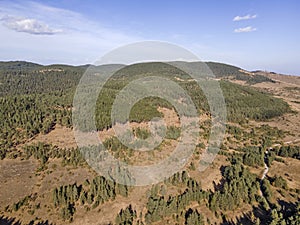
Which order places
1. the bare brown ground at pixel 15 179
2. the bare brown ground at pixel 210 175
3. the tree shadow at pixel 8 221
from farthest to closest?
the bare brown ground at pixel 210 175 < the bare brown ground at pixel 15 179 < the tree shadow at pixel 8 221

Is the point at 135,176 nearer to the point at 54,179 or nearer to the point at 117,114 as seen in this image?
the point at 54,179

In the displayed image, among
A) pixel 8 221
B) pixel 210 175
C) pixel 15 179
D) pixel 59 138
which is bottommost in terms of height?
pixel 59 138

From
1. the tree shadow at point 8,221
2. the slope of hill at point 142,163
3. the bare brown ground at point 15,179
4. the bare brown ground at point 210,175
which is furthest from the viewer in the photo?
the bare brown ground at point 210,175

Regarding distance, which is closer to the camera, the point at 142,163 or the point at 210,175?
the point at 210,175

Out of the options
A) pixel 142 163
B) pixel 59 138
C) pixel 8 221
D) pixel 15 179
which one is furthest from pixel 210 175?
pixel 59 138

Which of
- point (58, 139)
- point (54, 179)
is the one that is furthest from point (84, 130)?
point (54, 179)

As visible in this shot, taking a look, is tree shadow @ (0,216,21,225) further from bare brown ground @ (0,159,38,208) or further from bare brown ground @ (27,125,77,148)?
bare brown ground @ (27,125,77,148)

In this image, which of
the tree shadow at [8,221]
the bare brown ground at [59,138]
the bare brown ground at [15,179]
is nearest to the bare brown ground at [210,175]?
the tree shadow at [8,221]

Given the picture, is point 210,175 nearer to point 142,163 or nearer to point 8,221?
point 142,163

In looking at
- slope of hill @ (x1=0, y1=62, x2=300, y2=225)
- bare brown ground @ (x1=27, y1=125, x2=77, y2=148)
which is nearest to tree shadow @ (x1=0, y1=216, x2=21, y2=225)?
slope of hill @ (x1=0, y1=62, x2=300, y2=225)

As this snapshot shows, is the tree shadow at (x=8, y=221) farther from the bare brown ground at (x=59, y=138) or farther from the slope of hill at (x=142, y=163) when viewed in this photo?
the bare brown ground at (x=59, y=138)

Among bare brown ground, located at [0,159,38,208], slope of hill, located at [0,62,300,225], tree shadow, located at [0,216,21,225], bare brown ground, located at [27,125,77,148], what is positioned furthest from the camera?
bare brown ground, located at [27,125,77,148]
